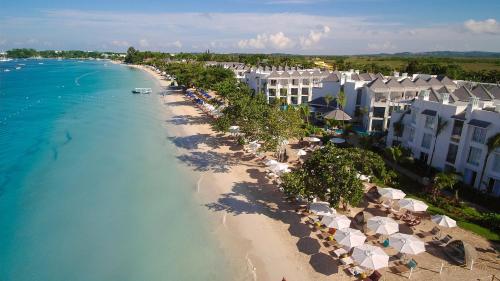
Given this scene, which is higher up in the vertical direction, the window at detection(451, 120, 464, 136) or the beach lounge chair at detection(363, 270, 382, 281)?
the window at detection(451, 120, 464, 136)

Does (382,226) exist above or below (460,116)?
below

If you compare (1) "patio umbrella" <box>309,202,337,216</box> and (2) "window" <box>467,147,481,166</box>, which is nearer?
(1) "patio umbrella" <box>309,202,337,216</box>

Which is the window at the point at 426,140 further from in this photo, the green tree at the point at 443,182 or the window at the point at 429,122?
the green tree at the point at 443,182

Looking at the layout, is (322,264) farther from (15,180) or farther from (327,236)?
(15,180)

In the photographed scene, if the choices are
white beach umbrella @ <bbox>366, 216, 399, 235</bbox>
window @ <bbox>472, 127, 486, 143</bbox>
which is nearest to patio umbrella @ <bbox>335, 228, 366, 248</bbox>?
white beach umbrella @ <bbox>366, 216, 399, 235</bbox>

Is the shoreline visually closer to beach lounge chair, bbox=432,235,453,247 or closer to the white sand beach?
the white sand beach

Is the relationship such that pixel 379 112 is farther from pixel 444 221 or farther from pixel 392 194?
pixel 444 221

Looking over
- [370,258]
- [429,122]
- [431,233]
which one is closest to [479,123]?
[429,122]
